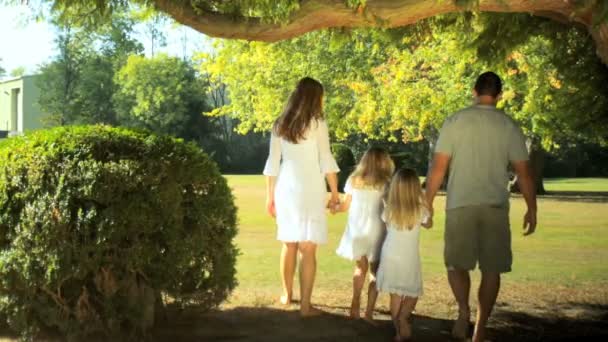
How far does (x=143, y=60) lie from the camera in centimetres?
7862

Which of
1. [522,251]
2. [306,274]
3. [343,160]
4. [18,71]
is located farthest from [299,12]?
[18,71]


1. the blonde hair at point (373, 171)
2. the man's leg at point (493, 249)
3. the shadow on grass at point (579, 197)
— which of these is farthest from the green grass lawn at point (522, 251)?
the shadow on grass at point (579, 197)

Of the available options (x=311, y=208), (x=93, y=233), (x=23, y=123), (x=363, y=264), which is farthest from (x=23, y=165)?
(x=23, y=123)

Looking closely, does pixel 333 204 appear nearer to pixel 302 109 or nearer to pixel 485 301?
pixel 302 109

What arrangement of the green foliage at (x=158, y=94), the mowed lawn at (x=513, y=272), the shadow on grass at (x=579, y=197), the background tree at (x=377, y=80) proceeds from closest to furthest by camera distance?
the mowed lawn at (x=513, y=272)
the background tree at (x=377, y=80)
the shadow on grass at (x=579, y=197)
the green foliage at (x=158, y=94)

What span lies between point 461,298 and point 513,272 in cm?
531

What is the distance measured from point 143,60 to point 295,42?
52733 mm

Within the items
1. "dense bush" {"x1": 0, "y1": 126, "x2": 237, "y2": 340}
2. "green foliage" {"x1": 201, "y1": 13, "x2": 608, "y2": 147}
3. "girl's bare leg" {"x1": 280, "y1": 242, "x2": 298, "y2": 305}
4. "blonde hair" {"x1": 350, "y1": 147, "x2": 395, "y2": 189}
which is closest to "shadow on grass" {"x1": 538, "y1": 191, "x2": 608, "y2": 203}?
"green foliage" {"x1": 201, "y1": 13, "x2": 608, "y2": 147}

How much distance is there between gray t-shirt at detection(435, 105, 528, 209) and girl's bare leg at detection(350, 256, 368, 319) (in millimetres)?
1019

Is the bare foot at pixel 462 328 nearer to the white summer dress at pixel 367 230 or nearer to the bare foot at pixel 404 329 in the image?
the bare foot at pixel 404 329

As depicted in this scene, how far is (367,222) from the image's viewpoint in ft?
24.6

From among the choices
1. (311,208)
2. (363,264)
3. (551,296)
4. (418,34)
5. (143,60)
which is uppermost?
(143,60)

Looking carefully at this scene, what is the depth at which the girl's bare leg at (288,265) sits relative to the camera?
7.73 meters

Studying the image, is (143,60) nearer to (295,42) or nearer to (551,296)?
(295,42)
